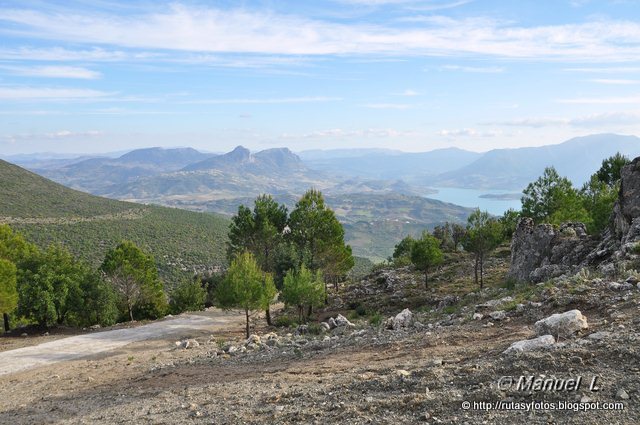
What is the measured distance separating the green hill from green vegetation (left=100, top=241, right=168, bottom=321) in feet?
137

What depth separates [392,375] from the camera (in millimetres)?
9672

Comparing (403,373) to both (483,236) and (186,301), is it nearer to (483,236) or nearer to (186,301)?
(483,236)

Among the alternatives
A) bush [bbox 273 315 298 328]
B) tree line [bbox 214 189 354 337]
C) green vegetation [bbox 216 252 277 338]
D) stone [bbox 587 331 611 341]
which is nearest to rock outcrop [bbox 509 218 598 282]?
stone [bbox 587 331 611 341]

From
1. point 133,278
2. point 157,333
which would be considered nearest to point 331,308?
point 157,333

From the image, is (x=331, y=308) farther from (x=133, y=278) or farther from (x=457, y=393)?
(x=457, y=393)

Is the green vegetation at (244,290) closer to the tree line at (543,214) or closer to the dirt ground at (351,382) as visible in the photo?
the dirt ground at (351,382)

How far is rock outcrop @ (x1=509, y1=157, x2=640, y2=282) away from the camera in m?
19.0

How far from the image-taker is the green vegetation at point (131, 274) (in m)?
33.9

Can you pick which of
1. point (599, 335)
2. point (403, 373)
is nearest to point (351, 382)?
point (403, 373)

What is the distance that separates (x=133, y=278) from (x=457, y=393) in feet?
106

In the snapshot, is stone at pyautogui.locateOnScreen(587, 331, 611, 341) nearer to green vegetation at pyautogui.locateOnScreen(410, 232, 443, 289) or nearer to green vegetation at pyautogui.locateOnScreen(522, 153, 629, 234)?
green vegetation at pyautogui.locateOnScreen(410, 232, 443, 289)

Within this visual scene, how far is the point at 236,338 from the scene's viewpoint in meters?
25.9

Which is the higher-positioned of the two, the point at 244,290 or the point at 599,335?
the point at 599,335

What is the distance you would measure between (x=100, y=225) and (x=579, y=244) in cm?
10599
